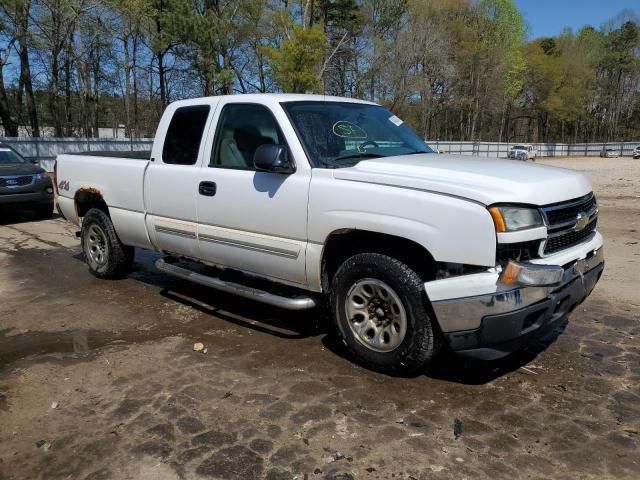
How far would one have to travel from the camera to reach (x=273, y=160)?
397cm

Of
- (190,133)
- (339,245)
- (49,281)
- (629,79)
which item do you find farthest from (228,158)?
(629,79)

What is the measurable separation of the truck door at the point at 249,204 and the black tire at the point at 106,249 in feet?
5.78

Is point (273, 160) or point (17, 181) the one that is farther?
point (17, 181)

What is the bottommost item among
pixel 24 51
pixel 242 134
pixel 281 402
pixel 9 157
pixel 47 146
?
pixel 281 402

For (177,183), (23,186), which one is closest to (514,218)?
(177,183)

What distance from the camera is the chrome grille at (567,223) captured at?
341 cm

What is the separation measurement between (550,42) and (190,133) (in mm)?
78188

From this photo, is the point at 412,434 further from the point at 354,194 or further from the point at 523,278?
the point at 354,194

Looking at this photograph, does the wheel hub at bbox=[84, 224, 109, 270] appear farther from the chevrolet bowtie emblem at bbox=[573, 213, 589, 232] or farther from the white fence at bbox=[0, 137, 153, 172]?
the white fence at bbox=[0, 137, 153, 172]

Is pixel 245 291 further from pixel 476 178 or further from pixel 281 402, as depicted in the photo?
pixel 476 178

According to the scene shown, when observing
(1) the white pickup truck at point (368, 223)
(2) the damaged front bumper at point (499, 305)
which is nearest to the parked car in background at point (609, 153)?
(1) the white pickup truck at point (368, 223)

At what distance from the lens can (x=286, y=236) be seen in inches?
164

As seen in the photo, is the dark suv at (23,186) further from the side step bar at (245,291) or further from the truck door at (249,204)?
the truck door at (249,204)

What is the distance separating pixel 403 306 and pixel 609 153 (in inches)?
2758
